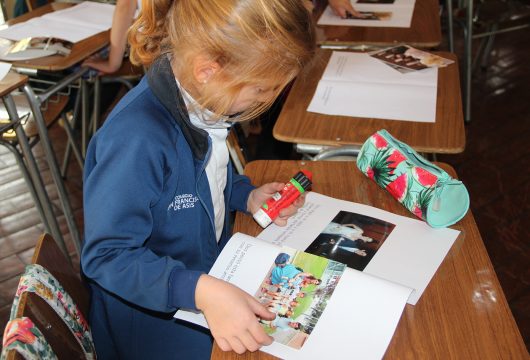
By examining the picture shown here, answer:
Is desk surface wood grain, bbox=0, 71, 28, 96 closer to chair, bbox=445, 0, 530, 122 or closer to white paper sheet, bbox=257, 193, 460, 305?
white paper sheet, bbox=257, 193, 460, 305

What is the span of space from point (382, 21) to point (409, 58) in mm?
362

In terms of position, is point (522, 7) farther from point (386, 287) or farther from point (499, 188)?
point (386, 287)

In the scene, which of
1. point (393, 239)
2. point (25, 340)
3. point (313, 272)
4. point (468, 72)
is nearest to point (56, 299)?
point (25, 340)

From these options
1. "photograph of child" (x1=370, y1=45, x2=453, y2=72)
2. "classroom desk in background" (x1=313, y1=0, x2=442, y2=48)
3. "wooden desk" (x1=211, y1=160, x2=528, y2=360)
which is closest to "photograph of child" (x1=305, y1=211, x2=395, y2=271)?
"wooden desk" (x1=211, y1=160, x2=528, y2=360)

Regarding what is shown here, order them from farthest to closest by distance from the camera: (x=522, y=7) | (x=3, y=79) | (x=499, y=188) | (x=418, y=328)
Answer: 1. (x=522, y=7)
2. (x=499, y=188)
3. (x=3, y=79)
4. (x=418, y=328)

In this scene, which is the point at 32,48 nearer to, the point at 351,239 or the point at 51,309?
the point at 51,309

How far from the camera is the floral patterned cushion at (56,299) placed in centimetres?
73

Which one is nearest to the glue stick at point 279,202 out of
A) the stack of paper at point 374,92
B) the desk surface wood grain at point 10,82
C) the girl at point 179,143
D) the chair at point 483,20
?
the girl at point 179,143

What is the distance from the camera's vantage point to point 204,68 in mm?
810

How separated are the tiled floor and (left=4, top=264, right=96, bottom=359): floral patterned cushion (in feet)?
3.67

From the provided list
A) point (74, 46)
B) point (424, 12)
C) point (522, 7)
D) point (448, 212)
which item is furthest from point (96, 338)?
point (522, 7)

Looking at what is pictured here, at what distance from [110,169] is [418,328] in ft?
1.67

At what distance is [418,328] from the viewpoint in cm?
74

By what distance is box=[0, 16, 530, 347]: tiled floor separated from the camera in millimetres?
1945
